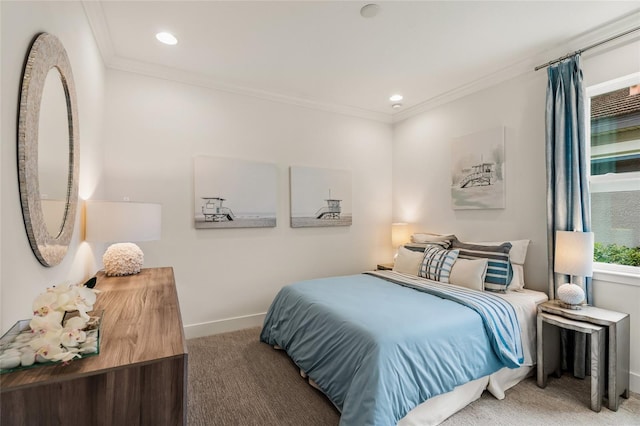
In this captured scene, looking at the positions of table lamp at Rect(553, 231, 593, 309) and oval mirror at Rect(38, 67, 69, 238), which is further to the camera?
table lamp at Rect(553, 231, 593, 309)

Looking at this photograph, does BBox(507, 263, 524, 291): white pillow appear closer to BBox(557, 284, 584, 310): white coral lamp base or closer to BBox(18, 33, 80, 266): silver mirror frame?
BBox(557, 284, 584, 310): white coral lamp base

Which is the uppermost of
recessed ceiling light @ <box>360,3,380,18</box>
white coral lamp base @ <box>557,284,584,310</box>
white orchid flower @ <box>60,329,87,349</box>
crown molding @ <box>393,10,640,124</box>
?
recessed ceiling light @ <box>360,3,380,18</box>

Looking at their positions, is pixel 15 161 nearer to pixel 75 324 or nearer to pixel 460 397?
pixel 75 324

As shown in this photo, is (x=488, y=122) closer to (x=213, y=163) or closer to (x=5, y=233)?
(x=213, y=163)

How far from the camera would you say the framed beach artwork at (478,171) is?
10.3 feet

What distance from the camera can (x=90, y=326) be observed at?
42.1 inches

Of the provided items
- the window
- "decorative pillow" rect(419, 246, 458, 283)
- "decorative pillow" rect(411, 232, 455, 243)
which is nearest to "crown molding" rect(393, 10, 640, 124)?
the window

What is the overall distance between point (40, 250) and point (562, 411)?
9.99ft

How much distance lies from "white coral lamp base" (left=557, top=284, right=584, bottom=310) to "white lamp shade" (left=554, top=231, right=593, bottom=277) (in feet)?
0.34

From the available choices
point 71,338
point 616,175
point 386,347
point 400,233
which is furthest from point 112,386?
point 400,233

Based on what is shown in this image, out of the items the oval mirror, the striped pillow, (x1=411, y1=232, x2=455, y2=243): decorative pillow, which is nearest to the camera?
the oval mirror

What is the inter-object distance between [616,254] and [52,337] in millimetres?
3484

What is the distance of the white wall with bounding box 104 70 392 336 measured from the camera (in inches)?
116

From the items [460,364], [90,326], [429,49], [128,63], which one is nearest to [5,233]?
[90,326]
